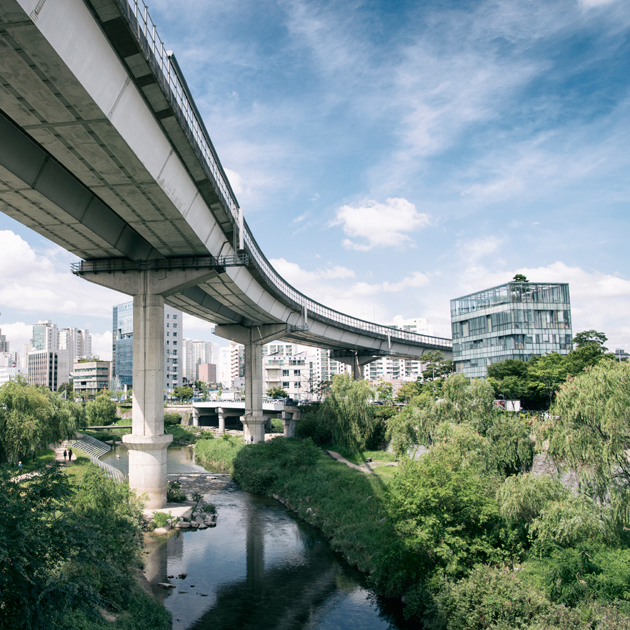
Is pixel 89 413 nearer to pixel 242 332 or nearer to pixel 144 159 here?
pixel 242 332

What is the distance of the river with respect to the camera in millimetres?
20172

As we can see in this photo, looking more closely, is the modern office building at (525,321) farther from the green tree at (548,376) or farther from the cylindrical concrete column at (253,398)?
the cylindrical concrete column at (253,398)

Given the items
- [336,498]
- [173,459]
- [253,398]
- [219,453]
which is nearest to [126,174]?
[336,498]

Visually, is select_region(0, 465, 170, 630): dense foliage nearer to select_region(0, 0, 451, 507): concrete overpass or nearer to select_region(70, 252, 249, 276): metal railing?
select_region(0, 0, 451, 507): concrete overpass

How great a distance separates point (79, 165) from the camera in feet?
66.7

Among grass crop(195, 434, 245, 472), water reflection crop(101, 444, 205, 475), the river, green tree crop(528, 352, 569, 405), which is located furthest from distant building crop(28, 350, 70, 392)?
green tree crop(528, 352, 569, 405)

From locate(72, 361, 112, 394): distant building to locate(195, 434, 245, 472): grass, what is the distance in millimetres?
118375

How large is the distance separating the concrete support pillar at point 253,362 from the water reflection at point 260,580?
3014cm

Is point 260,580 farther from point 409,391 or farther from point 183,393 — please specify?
point 183,393

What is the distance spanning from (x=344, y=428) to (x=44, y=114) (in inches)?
1787

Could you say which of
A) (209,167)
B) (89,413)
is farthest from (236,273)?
(89,413)

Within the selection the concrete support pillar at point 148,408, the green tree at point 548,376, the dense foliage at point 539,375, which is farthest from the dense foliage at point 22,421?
the green tree at point 548,376

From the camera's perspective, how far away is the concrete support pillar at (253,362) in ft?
207

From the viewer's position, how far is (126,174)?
2083 cm
